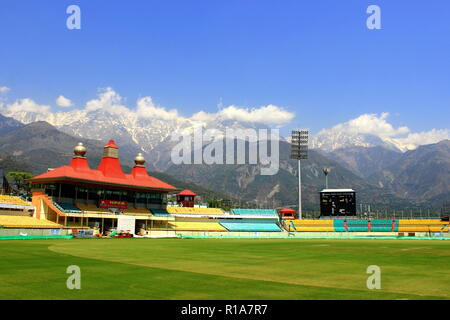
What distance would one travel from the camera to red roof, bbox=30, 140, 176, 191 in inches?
3733

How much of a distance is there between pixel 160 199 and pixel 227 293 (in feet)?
337

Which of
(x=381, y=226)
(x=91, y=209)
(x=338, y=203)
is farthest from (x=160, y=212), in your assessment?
(x=381, y=226)

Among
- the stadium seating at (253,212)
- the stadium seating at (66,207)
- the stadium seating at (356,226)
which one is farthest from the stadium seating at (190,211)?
the stadium seating at (356,226)

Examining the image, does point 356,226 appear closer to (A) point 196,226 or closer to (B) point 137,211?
(A) point 196,226

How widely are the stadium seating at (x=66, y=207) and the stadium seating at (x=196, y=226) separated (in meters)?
25.2

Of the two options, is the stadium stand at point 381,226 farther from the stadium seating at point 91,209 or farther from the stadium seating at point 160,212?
the stadium seating at point 91,209

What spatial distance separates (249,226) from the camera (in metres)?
122

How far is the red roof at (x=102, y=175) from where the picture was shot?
9481 cm

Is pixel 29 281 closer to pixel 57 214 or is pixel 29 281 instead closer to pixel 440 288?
pixel 440 288

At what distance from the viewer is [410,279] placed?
2184cm

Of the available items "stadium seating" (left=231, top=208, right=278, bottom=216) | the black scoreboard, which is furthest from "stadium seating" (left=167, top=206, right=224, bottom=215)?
the black scoreboard

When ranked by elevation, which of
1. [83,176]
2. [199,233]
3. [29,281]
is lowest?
[199,233]
